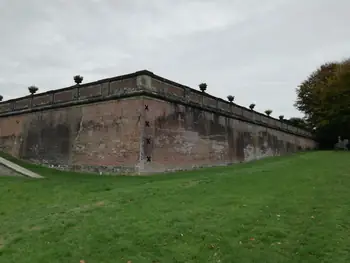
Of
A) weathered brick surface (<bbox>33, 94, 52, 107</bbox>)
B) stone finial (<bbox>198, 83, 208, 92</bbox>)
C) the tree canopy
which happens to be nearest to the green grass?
stone finial (<bbox>198, 83, 208, 92</bbox>)

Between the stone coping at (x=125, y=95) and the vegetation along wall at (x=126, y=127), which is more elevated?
the stone coping at (x=125, y=95)

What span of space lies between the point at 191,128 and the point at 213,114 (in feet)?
8.12

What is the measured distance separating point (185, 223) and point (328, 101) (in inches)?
967

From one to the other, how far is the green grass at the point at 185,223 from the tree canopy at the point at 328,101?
17614 mm

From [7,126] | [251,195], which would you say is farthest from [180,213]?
[7,126]

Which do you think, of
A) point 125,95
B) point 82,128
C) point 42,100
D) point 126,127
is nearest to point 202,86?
point 125,95

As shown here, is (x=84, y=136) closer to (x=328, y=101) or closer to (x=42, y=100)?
(x=42, y=100)

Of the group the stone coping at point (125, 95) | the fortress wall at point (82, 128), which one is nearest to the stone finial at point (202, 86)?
the stone coping at point (125, 95)

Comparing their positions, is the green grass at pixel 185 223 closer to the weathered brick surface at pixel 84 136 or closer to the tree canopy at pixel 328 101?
the weathered brick surface at pixel 84 136

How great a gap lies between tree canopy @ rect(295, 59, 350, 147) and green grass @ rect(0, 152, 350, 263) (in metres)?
17.6

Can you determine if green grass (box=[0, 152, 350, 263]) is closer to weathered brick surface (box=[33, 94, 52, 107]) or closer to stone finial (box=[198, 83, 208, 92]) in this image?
stone finial (box=[198, 83, 208, 92])

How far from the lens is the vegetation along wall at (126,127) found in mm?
15992

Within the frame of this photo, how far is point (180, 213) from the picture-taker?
7.82 m

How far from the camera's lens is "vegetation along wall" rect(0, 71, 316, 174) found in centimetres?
1599
